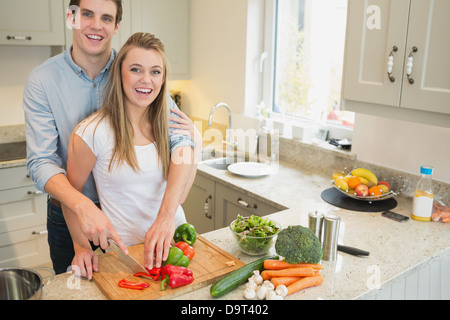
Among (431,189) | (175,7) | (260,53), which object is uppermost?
(175,7)

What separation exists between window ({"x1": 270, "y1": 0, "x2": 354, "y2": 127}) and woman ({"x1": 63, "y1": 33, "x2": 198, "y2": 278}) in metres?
1.39

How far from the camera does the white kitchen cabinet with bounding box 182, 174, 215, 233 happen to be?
2.73 meters

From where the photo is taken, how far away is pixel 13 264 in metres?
3.07

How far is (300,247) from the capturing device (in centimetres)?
140

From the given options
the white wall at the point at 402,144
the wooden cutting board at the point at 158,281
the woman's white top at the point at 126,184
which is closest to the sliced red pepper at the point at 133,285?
the wooden cutting board at the point at 158,281

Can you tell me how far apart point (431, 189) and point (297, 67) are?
137cm

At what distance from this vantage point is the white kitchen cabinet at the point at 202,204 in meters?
2.73

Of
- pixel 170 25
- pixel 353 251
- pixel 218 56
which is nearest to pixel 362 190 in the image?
pixel 353 251

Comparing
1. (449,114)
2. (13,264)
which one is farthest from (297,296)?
(13,264)

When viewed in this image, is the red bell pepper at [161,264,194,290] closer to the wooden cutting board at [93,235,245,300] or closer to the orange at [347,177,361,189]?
the wooden cutting board at [93,235,245,300]

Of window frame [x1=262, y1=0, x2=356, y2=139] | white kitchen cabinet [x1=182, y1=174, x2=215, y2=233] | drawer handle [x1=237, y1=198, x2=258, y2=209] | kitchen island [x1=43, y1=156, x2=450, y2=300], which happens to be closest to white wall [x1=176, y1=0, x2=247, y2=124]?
window frame [x1=262, y1=0, x2=356, y2=139]

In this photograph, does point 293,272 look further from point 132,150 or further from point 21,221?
point 21,221
